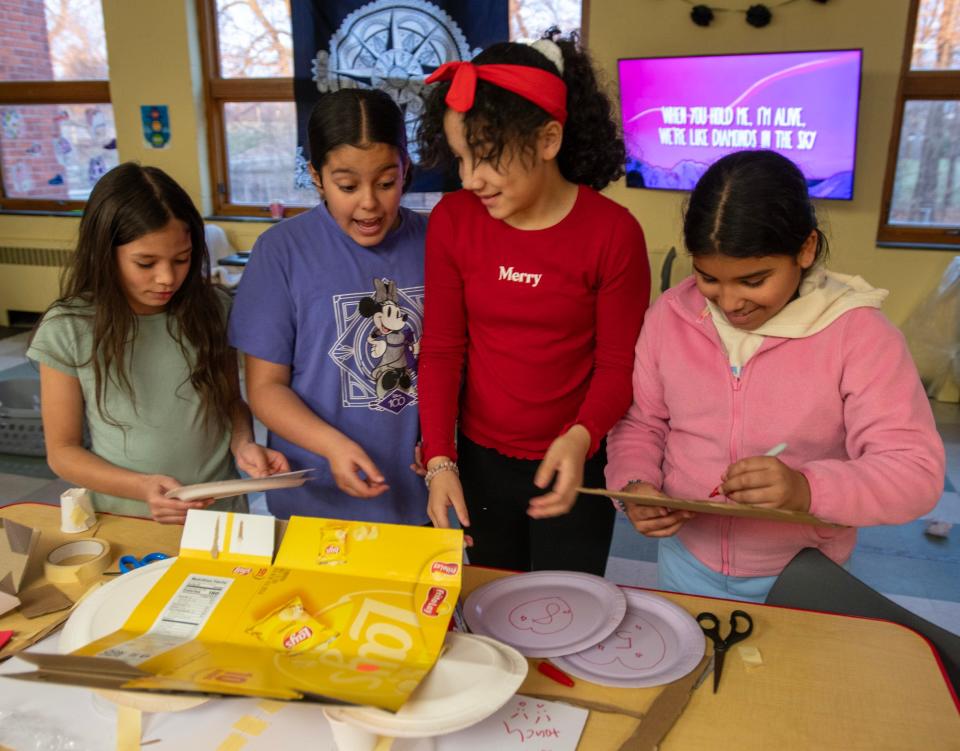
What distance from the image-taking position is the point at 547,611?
101 centimetres

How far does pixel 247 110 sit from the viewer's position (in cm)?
511

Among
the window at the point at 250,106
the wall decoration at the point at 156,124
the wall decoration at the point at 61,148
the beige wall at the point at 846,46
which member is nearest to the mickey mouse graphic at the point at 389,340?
the beige wall at the point at 846,46

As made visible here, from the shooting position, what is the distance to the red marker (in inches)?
35.4

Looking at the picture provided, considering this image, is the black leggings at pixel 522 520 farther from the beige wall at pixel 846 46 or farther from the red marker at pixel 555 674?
the beige wall at pixel 846 46

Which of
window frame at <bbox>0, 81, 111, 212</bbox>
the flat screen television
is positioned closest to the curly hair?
the flat screen television

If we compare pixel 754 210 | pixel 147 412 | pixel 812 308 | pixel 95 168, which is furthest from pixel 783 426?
pixel 95 168

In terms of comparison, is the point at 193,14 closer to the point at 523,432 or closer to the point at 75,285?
the point at 75,285

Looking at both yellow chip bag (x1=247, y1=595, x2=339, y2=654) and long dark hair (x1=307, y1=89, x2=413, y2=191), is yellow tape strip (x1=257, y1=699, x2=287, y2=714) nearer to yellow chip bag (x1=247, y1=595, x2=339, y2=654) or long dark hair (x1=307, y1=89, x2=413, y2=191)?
yellow chip bag (x1=247, y1=595, x2=339, y2=654)

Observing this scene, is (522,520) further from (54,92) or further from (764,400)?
(54,92)

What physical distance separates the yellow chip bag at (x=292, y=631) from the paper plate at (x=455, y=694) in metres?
0.11

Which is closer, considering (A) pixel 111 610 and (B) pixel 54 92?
(A) pixel 111 610

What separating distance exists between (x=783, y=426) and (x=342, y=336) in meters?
0.73

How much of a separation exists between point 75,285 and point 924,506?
1.42 metres

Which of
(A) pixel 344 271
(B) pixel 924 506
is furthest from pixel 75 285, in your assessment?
(B) pixel 924 506
